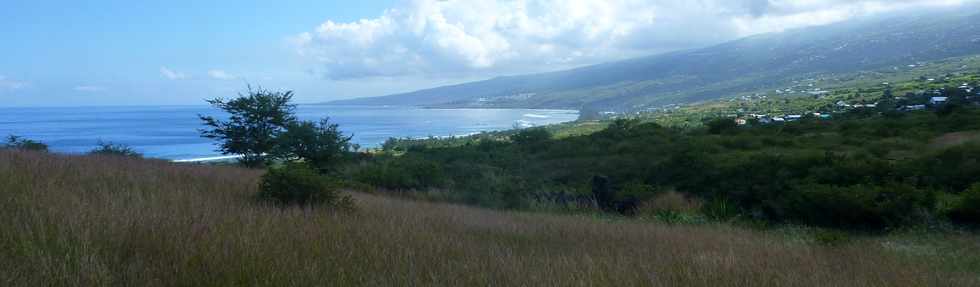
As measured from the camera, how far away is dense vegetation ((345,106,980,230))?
1360 centimetres

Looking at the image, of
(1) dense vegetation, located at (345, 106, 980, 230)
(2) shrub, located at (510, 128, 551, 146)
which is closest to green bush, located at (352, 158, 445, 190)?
(1) dense vegetation, located at (345, 106, 980, 230)

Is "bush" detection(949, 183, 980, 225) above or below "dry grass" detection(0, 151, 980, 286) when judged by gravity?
below

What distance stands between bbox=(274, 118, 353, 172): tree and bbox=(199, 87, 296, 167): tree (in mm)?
468

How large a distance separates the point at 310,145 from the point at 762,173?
17275 mm

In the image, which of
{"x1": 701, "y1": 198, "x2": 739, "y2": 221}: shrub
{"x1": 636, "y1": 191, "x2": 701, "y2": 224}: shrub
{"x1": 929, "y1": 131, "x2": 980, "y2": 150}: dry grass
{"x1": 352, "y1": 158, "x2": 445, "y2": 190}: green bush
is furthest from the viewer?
{"x1": 929, "y1": 131, "x2": 980, "y2": 150}: dry grass

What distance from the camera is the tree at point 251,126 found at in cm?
2719

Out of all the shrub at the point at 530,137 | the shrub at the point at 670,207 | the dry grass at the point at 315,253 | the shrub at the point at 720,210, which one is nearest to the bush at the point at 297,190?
the dry grass at the point at 315,253

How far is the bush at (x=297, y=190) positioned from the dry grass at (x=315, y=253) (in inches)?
60.9

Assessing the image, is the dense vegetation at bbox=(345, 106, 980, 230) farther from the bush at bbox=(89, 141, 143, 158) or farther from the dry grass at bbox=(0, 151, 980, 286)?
the bush at bbox=(89, 141, 143, 158)

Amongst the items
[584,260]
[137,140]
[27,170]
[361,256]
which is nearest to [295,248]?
[361,256]

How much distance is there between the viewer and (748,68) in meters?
154

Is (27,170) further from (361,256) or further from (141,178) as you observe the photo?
(361,256)

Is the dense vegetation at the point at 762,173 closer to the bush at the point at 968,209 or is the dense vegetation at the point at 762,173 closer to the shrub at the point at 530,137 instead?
the bush at the point at 968,209

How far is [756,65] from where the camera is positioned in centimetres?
15612
